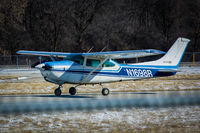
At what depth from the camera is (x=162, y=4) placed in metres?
64.5

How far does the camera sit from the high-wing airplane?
1611cm

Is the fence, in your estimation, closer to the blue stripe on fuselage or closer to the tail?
the tail

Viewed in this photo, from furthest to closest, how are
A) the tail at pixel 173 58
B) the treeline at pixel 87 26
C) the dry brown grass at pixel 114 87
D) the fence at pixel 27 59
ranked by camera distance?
1. the treeline at pixel 87 26
2. the fence at pixel 27 59
3. the dry brown grass at pixel 114 87
4. the tail at pixel 173 58

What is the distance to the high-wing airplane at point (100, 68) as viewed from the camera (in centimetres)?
1611

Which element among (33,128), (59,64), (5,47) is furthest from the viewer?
(5,47)

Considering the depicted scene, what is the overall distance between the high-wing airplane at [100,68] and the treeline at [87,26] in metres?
38.9

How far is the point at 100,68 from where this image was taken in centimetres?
1739

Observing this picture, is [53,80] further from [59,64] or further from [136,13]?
[136,13]

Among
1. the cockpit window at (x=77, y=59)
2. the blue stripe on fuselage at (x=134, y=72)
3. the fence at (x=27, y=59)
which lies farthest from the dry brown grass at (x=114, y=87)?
the fence at (x=27, y=59)

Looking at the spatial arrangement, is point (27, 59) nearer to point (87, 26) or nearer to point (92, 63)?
point (87, 26)

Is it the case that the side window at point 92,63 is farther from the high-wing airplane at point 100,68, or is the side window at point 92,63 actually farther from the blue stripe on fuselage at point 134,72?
the blue stripe on fuselage at point 134,72

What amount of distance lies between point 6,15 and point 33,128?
52999mm

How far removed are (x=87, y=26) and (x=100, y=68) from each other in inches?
1795

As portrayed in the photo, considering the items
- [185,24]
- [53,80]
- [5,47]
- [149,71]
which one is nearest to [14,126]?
[53,80]
